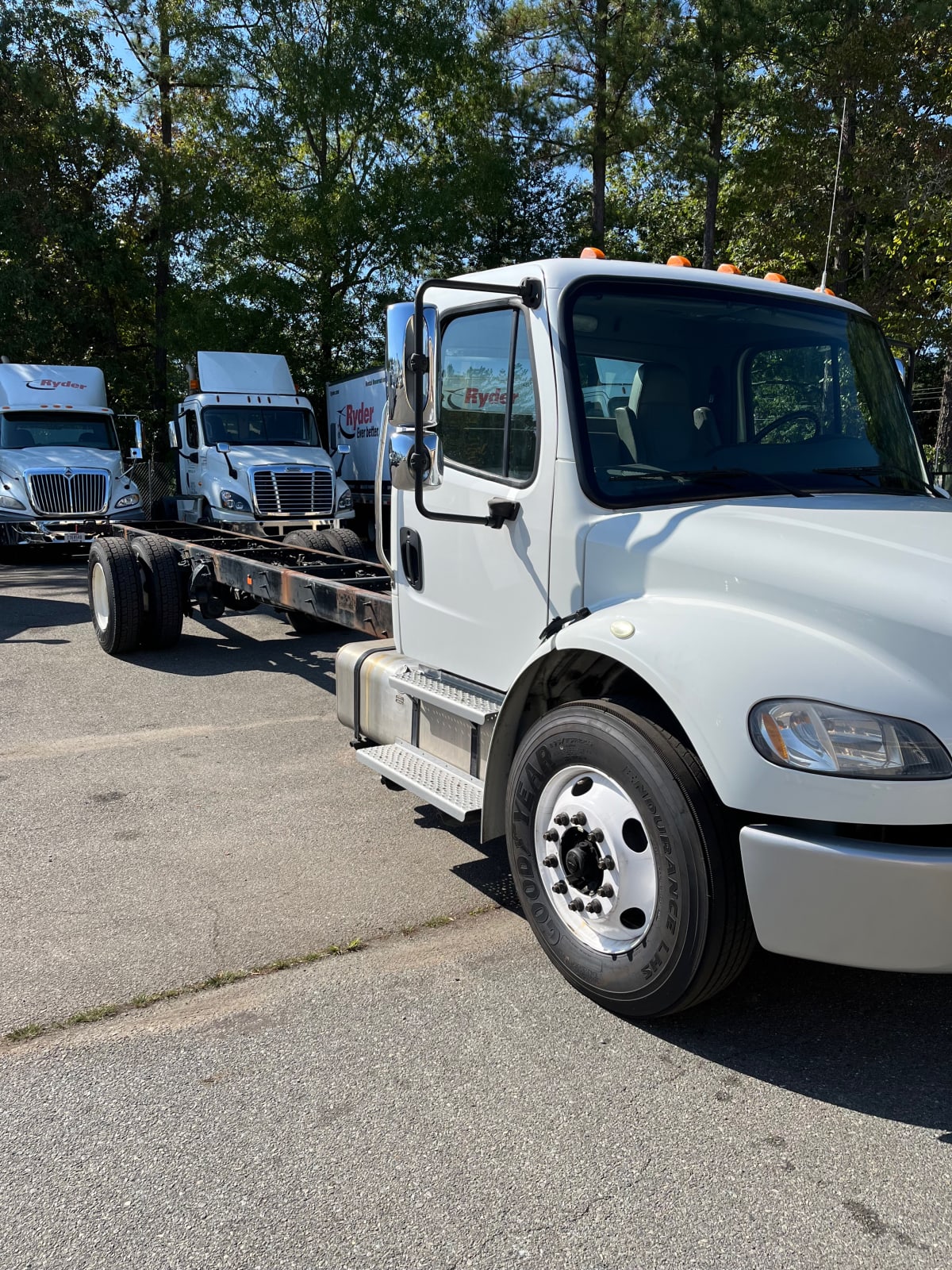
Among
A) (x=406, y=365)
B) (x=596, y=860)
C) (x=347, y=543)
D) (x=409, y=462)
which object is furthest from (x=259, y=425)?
(x=596, y=860)

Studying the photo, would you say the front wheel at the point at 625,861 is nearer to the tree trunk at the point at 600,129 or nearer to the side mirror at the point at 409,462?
the side mirror at the point at 409,462

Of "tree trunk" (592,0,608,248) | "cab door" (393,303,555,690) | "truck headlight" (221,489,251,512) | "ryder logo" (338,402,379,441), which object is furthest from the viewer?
"tree trunk" (592,0,608,248)

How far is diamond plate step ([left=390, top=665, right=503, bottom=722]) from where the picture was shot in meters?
3.83

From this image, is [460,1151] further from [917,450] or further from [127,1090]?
[917,450]

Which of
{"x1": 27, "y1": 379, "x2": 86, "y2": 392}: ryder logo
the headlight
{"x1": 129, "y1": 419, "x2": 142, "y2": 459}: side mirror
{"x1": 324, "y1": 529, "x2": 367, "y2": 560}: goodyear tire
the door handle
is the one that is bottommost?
the headlight

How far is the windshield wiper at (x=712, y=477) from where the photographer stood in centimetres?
341

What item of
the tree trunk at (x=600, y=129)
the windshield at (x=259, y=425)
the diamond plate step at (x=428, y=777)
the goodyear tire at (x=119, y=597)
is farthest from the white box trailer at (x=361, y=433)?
the diamond plate step at (x=428, y=777)

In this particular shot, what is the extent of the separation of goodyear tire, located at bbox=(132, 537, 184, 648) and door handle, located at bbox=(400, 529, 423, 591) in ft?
14.8

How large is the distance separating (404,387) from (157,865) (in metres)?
2.30

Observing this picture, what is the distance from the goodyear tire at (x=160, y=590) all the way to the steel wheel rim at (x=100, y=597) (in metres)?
0.31

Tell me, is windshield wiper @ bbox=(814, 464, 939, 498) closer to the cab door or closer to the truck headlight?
the cab door

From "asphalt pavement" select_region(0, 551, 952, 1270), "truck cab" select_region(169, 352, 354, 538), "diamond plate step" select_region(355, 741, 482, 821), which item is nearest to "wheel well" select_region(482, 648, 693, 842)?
"diamond plate step" select_region(355, 741, 482, 821)

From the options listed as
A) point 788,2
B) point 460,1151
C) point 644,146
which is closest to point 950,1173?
point 460,1151

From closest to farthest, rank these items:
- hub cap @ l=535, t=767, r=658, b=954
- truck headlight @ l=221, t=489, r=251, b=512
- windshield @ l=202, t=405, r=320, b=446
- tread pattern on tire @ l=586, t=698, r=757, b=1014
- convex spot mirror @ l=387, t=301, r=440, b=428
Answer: tread pattern on tire @ l=586, t=698, r=757, b=1014
hub cap @ l=535, t=767, r=658, b=954
convex spot mirror @ l=387, t=301, r=440, b=428
truck headlight @ l=221, t=489, r=251, b=512
windshield @ l=202, t=405, r=320, b=446
